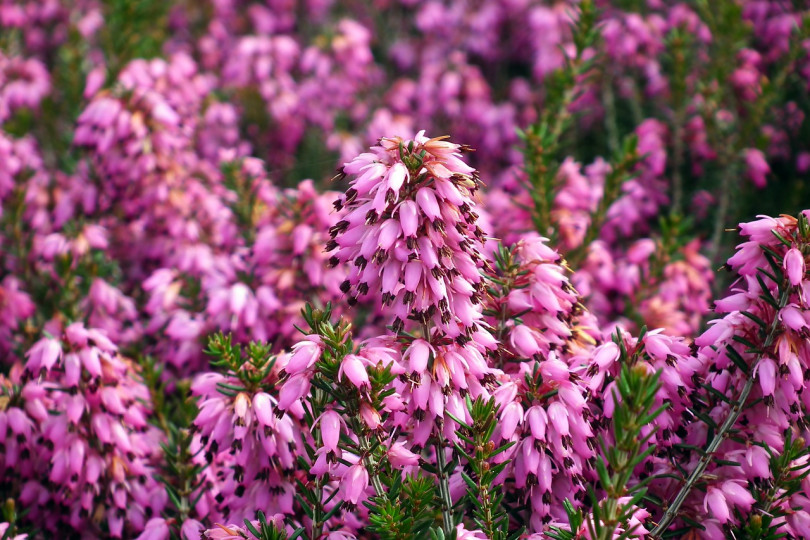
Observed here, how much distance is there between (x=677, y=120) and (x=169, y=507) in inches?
155

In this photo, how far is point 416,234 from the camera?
2027 millimetres

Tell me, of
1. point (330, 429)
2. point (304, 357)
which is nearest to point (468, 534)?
point (330, 429)

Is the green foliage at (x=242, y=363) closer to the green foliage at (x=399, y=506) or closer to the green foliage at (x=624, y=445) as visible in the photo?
the green foliage at (x=399, y=506)

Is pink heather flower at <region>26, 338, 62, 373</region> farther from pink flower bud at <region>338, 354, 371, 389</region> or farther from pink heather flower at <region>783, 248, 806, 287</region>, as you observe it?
pink heather flower at <region>783, 248, 806, 287</region>

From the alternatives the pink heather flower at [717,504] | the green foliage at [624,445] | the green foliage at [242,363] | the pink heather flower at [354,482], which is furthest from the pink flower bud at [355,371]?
the pink heather flower at [717,504]

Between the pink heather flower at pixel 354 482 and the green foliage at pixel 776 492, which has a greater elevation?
the pink heather flower at pixel 354 482

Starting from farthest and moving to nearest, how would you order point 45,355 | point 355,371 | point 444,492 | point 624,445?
point 45,355 → point 444,492 → point 355,371 → point 624,445

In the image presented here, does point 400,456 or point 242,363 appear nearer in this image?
point 400,456

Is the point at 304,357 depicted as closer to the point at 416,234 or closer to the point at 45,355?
the point at 416,234

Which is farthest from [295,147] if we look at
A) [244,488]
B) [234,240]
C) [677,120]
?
[244,488]

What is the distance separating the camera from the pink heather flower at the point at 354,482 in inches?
81.6

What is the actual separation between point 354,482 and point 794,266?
1356 millimetres

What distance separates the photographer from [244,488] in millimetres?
2535

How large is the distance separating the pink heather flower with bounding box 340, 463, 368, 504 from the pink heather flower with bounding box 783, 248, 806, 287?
1.30 meters
